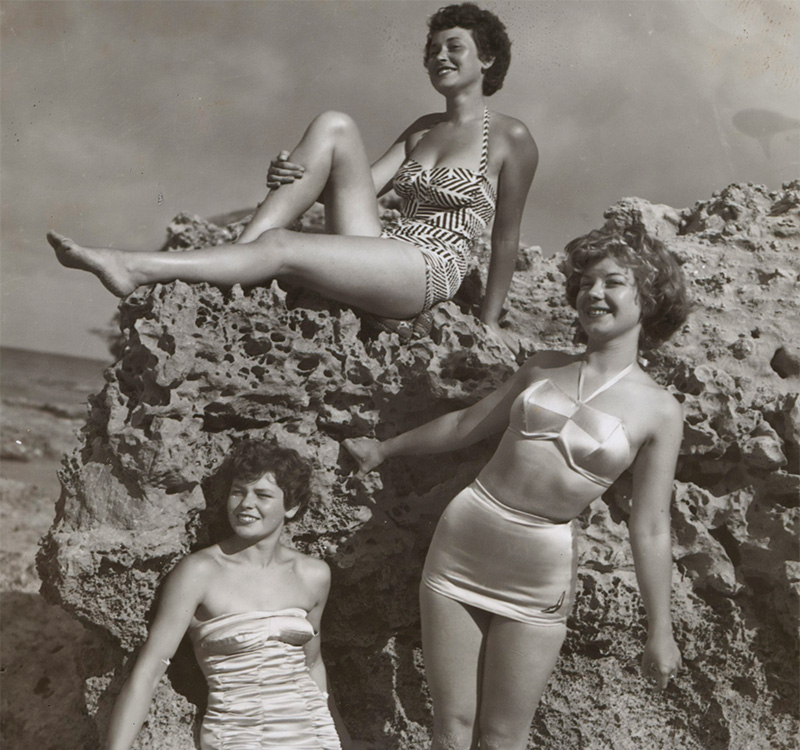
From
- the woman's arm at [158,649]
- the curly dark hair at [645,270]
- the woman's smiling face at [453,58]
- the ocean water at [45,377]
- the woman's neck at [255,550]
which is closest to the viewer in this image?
the woman's arm at [158,649]

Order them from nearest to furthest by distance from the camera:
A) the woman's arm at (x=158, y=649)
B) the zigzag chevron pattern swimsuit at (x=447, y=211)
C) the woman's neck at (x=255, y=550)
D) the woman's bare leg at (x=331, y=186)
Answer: the woman's arm at (x=158, y=649) → the woman's neck at (x=255, y=550) → the woman's bare leg at (x=331, y=186) → the zigzag chevron pattern swimsuit at (x=447, y=211)

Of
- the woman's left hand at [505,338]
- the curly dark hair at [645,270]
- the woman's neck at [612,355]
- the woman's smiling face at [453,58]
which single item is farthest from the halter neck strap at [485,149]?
the woman's neck at [612,355]

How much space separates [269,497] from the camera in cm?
264

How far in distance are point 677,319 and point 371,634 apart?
135cm

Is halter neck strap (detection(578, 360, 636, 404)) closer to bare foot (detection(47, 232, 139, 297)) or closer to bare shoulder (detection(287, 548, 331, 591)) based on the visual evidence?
bare shoulder (detection(287, 548, 331, 591))

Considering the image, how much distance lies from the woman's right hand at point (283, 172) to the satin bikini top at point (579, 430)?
1060mm

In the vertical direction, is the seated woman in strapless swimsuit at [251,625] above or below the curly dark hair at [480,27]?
below

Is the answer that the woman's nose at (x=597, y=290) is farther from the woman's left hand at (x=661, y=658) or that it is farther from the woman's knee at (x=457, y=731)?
the woman's knee at (x=457, y=731)

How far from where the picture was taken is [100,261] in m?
2.57

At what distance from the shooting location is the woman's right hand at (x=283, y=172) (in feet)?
9.93

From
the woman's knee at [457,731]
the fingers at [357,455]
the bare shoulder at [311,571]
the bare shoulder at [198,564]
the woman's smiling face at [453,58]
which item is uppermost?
the woman's smiling face at [453,58]

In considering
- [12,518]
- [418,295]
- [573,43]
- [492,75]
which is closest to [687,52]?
[573,43]

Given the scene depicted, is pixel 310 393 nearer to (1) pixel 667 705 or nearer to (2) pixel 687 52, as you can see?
(1) pixel 667 705

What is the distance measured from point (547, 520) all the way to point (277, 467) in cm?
74
